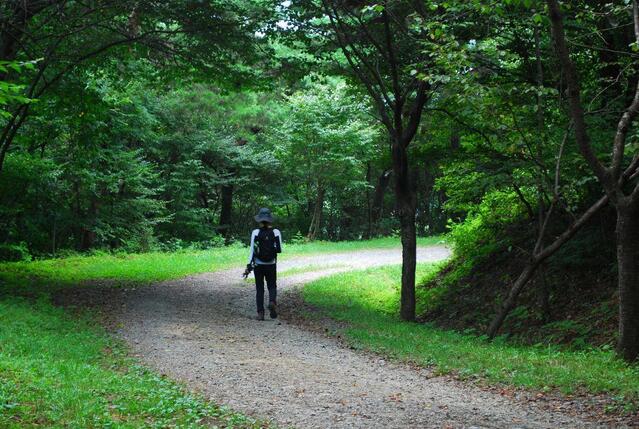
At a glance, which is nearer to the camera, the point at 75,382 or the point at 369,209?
the point at 75,382

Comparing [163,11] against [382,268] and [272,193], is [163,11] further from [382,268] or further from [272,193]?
[272,193]

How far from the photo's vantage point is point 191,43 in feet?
48.9

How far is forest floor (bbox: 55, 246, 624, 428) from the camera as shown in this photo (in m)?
6.01

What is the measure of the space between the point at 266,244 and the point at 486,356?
5221 mm

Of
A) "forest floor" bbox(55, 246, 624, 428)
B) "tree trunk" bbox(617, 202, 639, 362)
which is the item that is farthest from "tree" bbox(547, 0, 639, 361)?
"forest floor" bbox(55, 246, 624, 428)

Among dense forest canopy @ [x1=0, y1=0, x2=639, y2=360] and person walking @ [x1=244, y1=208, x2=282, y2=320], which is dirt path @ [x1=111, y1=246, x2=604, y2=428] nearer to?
person walking @ [x1=244, y1=208, x2=282, y2=320]

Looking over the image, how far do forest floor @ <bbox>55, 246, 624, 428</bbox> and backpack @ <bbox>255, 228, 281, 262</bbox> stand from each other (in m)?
1.38

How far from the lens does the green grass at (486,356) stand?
23.5ft

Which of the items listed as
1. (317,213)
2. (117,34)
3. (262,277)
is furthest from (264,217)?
(317,213)

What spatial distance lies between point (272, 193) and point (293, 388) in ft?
98.0

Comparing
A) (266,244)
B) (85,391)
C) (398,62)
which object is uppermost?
(398,62)

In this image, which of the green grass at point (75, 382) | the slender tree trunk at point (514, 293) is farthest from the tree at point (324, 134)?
the slender tree trunk at point (514, 293)

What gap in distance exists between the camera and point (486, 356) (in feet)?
29.0

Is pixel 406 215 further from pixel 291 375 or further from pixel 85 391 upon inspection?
pixel 85 391
